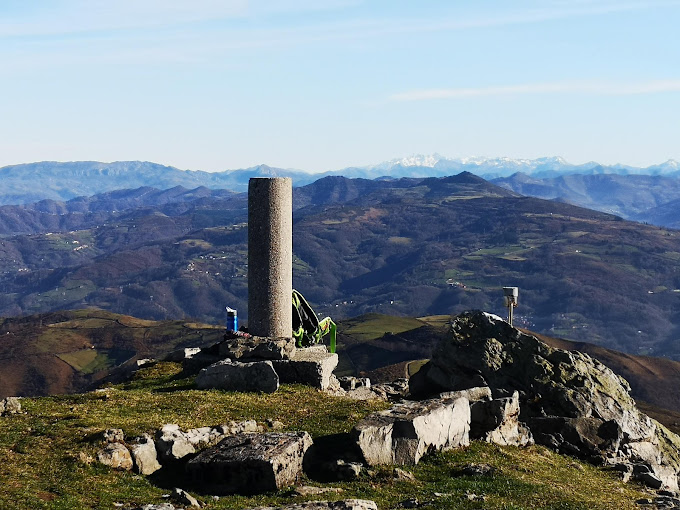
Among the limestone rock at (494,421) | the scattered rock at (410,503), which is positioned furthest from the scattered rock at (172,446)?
the limestone rock at (494,421)

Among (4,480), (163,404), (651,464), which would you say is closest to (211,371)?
(163,404)

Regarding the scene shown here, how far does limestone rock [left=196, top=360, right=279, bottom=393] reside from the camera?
30.6 metres

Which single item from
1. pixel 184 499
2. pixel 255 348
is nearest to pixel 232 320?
pixel 255 348

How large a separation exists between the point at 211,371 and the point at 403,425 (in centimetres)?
1087

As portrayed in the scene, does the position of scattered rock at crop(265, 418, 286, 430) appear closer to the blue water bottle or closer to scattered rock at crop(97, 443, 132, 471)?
scattered rock at crop(97, 443, 132, 471)

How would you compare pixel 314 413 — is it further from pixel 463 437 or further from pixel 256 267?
pixel 256 267

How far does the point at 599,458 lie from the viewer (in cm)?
2997

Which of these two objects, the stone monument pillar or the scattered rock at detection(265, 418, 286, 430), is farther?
the stone monument pillar

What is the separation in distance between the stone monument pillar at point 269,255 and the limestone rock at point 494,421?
12398 millimetres

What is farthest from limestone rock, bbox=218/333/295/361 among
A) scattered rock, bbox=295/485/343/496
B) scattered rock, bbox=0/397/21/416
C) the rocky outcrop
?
scattered rock, bbox=295/485/343/496

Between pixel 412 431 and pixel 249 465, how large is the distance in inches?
198

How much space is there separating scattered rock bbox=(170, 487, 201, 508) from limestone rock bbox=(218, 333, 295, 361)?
15.6m

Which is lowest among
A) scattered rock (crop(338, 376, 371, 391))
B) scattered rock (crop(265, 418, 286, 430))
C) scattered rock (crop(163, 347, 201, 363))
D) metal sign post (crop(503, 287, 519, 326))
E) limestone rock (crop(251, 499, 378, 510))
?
scattered rock (crop(338, 376, 371, 391))

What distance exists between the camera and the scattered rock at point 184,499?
61.1ft
